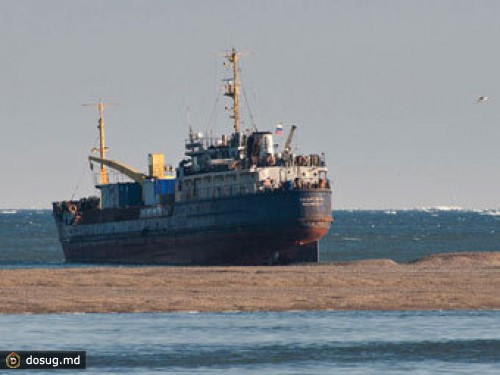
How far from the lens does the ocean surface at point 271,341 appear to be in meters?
51.5

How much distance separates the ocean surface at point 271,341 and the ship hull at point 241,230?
4016cm

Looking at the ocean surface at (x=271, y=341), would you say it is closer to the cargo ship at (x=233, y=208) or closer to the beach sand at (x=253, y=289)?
the beach sand at (x=253, y=289)

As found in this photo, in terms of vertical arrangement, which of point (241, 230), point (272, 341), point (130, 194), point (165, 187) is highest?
point (165, 187)

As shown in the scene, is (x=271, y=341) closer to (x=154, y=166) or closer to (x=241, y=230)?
(x=241, y=230)

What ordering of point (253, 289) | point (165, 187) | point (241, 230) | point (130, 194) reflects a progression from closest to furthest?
point (253, 289) < point (241, 230) < point (165, 187) < point (130, 194)

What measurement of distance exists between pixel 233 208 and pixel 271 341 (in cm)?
5304

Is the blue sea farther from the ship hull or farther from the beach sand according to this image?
the ship hull

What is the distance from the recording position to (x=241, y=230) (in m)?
110

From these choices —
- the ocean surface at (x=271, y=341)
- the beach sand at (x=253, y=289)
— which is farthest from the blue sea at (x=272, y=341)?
the beach sand at (x=253, y=289)

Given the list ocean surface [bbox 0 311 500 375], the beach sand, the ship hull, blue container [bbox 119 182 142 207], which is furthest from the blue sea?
blue container [bbox 119 182 142 207]

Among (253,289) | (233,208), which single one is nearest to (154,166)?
(233,208)

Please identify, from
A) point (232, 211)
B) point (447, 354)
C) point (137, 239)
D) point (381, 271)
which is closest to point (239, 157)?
point (232, 211)

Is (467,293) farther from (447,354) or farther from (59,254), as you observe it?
(59,254)

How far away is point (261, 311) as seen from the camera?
6838 cm
